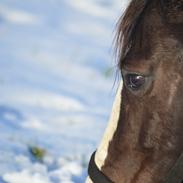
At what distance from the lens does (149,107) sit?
241cm

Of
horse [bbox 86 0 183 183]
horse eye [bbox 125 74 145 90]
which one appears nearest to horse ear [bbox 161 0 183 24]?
horse [bbox 86 0 183 183]

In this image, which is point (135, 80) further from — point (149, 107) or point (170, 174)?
point (170, 174)

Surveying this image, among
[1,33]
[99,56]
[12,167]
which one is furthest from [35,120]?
[1,33]

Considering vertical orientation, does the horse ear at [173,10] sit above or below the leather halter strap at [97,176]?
above

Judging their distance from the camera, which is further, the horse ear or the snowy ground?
the snowy ground

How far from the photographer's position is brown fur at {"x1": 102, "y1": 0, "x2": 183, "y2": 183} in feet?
7.83

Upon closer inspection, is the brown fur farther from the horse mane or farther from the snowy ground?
the snowy ground

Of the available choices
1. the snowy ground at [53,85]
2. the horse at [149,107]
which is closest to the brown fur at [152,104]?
the horse at [149,107]

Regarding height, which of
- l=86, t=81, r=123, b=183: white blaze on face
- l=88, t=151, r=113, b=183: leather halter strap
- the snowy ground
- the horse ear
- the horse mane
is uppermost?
the horse ear

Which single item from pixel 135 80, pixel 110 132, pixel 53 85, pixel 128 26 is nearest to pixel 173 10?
pixel 128 26

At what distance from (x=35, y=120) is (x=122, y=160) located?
303 cm

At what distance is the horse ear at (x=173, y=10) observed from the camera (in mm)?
2426

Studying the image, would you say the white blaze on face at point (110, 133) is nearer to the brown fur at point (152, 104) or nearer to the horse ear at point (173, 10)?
the brown fur at point (152, 104)

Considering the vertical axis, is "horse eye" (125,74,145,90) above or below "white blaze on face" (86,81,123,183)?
above
